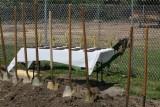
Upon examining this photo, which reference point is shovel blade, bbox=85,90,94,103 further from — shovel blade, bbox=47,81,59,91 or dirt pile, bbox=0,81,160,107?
shovel blade, bbox=47,81,59,91

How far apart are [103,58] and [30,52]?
1.75 m

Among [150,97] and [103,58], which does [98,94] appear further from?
[103,58]

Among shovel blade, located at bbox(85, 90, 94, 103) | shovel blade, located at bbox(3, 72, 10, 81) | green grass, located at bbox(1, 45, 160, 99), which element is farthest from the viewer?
shovel blade, located at bbox(3, 72, 10, 81)

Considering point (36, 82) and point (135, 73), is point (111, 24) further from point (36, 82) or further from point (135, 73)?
point (36, 82)

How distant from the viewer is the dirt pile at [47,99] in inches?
328

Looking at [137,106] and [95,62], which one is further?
[95,62]

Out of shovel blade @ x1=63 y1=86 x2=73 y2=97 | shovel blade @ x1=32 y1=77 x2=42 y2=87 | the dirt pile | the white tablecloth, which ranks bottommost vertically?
the dirt pile

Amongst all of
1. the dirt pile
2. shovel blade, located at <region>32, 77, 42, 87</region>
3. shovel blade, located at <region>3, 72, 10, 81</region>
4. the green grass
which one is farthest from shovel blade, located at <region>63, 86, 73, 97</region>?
shovel blade, located at <region>3, 72, 10, 81</region>

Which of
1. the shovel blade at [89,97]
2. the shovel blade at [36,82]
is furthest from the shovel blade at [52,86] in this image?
the shovel blade at [89,97]

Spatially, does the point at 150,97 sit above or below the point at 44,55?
below

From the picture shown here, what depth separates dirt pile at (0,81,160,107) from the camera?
8.32 m

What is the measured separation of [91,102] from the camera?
8.35 metres

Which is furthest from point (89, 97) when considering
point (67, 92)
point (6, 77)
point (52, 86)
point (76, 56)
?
point (6, 77)

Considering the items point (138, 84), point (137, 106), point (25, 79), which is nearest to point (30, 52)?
point (25, 79)
